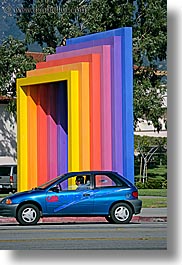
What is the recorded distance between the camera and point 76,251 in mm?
14664

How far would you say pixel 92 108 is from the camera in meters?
25.5

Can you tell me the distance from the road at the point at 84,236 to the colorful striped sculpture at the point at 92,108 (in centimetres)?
419

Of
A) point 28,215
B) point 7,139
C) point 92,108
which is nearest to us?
point 28,215

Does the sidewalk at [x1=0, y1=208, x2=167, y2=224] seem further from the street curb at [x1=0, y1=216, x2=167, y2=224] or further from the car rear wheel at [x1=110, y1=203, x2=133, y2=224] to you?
the car rear wheel at [x1=110, y1=203, x2=133, y2=224]

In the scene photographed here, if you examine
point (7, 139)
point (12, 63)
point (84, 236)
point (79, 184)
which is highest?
point (12, 63)

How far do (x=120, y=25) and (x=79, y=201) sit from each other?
23209 mm

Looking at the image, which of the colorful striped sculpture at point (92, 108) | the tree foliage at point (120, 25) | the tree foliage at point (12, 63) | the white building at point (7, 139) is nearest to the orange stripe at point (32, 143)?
the colorful striped sculpture at point (92, 108)

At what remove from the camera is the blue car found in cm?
2038

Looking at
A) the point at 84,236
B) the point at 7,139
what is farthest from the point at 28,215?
the point at 7,139

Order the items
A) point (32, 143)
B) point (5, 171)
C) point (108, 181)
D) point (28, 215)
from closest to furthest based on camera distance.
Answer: point (28, 215) < point (108, 181) < point (32, 143) < point (5, 171)

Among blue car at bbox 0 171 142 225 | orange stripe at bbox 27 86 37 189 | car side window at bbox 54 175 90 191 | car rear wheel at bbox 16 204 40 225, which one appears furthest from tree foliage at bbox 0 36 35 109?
car rear wheel at bbox 16 204 40 225

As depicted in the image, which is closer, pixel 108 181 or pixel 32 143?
pixel 108 181

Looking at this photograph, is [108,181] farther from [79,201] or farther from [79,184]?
[79,201]

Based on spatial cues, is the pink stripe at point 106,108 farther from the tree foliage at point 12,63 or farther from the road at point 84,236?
the tree foliage at point 12,63
